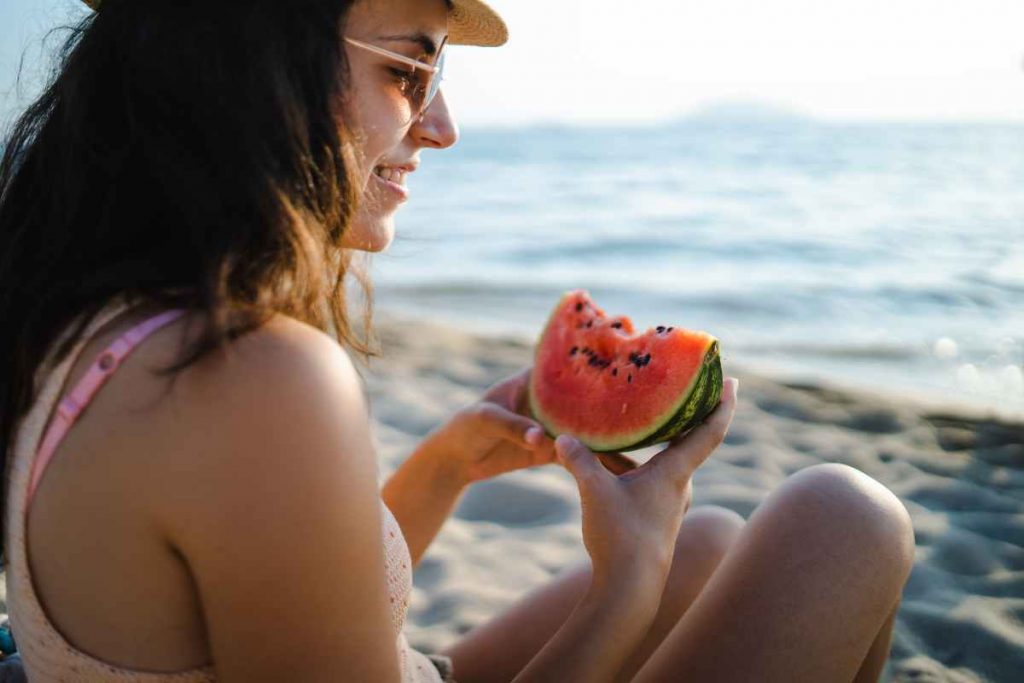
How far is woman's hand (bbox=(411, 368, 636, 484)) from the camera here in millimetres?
2338

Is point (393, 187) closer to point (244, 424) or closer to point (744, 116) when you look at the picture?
point (244, 424)

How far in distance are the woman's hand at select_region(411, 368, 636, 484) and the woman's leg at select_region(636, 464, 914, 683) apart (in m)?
0.52

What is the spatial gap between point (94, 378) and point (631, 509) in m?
1.02

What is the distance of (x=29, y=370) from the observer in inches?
56.0

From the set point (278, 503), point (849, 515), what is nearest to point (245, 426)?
point (278, 503)


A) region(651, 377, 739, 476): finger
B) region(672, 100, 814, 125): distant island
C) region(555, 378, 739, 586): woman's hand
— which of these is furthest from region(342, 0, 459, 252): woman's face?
region(672, 100, 814, 125): distant island

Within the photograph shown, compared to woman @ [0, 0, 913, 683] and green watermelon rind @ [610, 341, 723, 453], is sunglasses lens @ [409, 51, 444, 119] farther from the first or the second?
green watermelon rind @ [610, 341, 723, 453]

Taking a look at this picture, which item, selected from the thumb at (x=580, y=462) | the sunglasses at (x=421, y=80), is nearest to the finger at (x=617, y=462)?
the thumb at (x=580, y=462)

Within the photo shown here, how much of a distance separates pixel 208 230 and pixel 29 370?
1.23 ft

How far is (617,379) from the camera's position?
264 centimetres

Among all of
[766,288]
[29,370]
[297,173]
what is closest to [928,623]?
[297,173]

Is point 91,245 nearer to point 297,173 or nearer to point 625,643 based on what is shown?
point 297,173

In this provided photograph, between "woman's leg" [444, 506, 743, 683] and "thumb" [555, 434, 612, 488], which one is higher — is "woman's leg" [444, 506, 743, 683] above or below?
below

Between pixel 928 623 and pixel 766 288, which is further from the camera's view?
pixel 766 288
